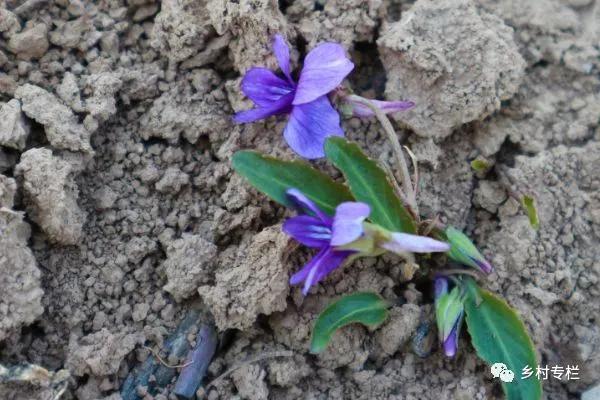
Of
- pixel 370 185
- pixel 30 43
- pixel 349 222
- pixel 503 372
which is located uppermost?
pixel 30 43

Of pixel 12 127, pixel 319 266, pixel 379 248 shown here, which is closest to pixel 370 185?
pixel 379 248

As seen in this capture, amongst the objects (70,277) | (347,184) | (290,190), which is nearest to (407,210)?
(347,184)

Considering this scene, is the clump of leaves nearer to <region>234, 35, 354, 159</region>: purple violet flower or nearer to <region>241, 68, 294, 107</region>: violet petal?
<region>234, 35, 354, 159</region>: purple violet flower

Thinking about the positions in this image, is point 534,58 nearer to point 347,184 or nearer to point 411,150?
point 411,150

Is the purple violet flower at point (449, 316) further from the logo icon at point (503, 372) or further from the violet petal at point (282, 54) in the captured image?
the violet petal at point (282, 54)

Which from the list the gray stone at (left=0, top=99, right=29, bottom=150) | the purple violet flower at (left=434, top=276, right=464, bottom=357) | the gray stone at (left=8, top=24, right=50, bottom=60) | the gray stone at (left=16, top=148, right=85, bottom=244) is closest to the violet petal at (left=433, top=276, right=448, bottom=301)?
the purple violet flower at (left=434, top=276, right=464, bottom=357)

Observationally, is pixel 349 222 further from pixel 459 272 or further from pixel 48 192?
pixel 48 192
